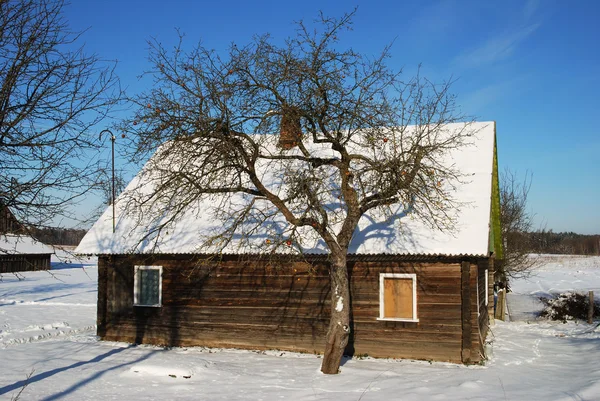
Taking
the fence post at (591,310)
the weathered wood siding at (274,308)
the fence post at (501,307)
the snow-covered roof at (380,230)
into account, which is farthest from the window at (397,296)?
the fence post at (501,307)

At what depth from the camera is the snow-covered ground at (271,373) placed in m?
10.3

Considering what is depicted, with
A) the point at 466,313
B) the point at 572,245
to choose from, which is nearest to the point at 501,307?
the point at 466,313

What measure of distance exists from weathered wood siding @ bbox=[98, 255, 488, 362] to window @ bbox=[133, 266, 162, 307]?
178mm

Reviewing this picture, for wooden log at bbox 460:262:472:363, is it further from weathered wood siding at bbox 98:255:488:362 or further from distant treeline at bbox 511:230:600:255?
distant treeline at bbox 511:230:600:255

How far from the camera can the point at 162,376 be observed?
1201 cm

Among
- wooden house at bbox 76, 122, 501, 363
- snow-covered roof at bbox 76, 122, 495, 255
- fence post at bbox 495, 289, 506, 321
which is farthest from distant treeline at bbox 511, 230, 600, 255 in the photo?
wooden house at bbox 76, 122, 501, 363

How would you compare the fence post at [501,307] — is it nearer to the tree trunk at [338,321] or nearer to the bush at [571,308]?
the bush at [571,308]

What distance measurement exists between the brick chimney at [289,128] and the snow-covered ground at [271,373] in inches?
205

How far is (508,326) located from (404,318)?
8.83 m

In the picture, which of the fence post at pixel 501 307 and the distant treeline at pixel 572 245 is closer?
the fence post at pixel 501 307

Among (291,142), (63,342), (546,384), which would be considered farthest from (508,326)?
(63,342)

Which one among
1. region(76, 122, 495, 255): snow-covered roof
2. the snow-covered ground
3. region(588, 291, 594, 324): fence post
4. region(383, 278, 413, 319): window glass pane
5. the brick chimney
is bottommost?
the snow-covered ground

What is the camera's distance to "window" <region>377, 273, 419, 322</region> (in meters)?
13.5

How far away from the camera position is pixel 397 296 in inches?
538
